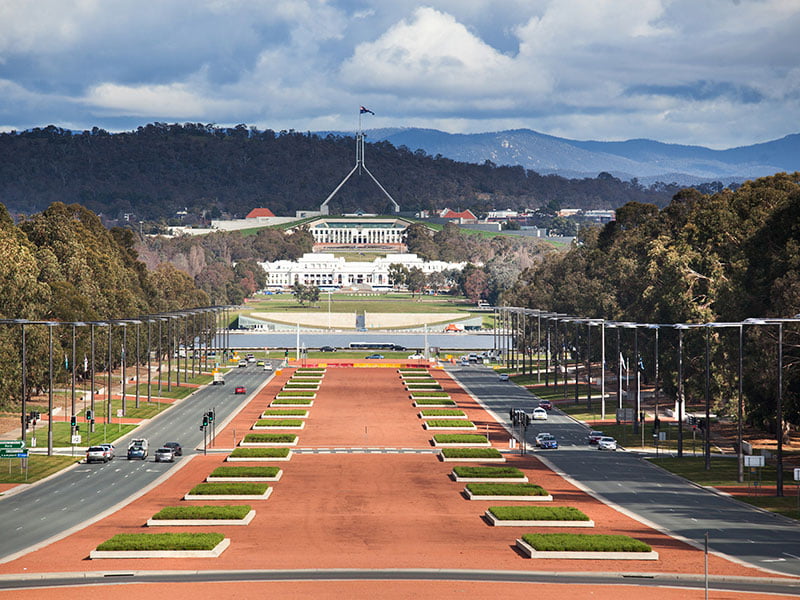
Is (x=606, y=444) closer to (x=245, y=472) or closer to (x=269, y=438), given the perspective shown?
(x=269, y=438)

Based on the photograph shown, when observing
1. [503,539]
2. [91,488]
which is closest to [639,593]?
[503,539]

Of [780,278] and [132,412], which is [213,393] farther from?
[780,278]

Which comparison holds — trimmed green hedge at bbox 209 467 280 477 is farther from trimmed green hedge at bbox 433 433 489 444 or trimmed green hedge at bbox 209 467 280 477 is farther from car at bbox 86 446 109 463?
trimmed green hedge at bbox 433 433 489 444

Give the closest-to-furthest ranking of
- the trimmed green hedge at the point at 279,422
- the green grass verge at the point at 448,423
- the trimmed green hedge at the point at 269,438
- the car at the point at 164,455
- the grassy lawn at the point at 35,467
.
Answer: the grassy lawn at the point at 35,467 < the car at the point at 164,455 < the trimmed green hedge at the point at 269,438 < the trimmed green hedge at the point at 279,422 < the green grass verge at the point at 448,423

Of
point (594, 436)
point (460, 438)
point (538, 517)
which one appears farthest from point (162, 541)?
point (594, 436)

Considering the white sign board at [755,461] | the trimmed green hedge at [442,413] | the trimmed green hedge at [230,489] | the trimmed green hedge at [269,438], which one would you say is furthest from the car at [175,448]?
the white sign board at [755,461]

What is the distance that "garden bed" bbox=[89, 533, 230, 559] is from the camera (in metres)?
54.6

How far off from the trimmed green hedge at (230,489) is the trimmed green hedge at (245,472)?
3896 millimetres

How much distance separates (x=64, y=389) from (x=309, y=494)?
2657 inches

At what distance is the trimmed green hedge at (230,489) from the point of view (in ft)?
236

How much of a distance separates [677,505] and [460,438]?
104ft

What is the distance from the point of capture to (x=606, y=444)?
98312 mm

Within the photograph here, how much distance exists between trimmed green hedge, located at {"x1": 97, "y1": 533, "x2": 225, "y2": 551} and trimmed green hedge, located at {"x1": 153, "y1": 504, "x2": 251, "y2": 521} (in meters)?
5.03

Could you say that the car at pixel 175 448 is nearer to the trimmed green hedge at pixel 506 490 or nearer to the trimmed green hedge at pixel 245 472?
the trimmed green hedge at pixel 245 472
